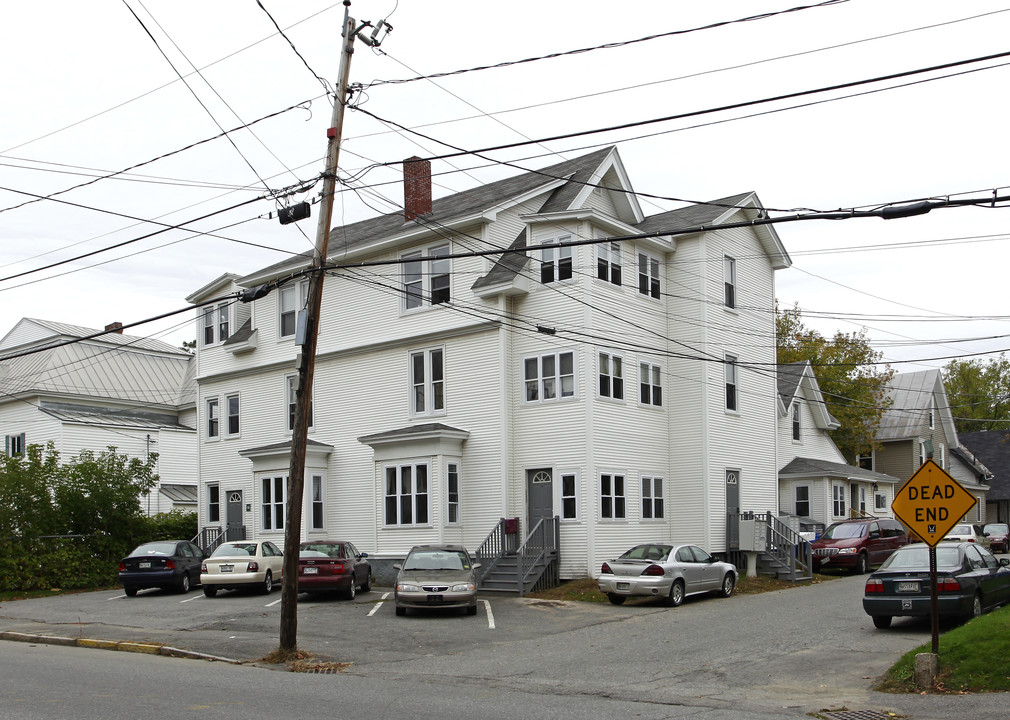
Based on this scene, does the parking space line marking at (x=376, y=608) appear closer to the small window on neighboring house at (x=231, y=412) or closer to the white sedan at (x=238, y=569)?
the white sedan at (x=238, y=569)

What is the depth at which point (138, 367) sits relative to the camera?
177 feet

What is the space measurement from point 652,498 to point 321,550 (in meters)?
10.1

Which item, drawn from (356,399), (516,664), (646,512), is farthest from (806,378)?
(516,664)

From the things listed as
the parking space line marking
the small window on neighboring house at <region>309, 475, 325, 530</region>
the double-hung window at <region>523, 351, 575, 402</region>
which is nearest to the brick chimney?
the double-hung window at <region>523, 351, 575, 402</region>

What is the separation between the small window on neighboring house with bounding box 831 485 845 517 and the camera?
40.0m

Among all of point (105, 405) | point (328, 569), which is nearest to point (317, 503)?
point (328, 569)

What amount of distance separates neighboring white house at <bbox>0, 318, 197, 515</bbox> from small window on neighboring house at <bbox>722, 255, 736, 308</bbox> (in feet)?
94.1

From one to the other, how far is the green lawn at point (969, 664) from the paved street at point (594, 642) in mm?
452

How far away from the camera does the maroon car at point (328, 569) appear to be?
25281 millimetres

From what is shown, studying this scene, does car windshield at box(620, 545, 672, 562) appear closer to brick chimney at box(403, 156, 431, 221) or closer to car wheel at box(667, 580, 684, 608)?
car wheel at box(667, 580, 684, 608)

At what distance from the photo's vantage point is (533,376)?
29047 millimetres

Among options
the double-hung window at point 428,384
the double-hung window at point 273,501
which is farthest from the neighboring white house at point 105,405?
the double-hung window at point 428,384

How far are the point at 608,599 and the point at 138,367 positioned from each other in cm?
3711

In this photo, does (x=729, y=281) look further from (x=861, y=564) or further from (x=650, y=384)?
(x=861, y=564)
